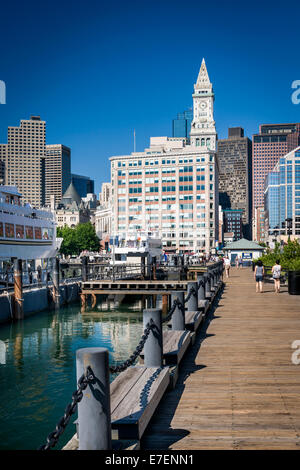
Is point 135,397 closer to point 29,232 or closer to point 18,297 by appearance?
point 18,297

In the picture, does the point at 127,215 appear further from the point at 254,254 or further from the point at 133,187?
the point at 254,254

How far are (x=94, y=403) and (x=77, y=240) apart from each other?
154 m

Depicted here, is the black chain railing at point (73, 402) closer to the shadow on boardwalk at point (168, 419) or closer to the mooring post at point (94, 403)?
the mooring post at point (94, 403)

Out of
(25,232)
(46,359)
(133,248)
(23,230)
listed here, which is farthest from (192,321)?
(133,248)

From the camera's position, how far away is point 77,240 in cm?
15638

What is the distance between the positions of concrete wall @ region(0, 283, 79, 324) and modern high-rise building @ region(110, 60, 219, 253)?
103 meters

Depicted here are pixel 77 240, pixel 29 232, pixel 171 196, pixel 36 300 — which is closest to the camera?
pixel 36 300

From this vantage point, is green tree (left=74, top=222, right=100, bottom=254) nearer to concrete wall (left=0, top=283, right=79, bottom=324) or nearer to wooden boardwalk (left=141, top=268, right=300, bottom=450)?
concrete wall (left=0, top=283, right=79, bottom=324)

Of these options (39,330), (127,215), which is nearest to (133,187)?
(127,215)

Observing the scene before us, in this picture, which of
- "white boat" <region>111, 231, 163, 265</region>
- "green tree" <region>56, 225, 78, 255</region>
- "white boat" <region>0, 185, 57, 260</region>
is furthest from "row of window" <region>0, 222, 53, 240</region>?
"green tree" <region>56, 225, 78, 255</region>

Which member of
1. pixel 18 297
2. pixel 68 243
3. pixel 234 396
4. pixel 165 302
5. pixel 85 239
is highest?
pixel 85 239

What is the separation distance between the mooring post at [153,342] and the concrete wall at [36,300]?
77.4ft
